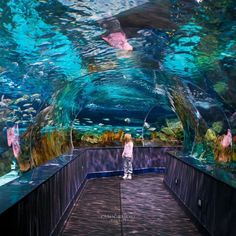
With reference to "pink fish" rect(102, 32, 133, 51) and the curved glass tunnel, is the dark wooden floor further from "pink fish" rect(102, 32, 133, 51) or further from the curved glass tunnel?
"pink fish" rect(102, 32, 133, 51)

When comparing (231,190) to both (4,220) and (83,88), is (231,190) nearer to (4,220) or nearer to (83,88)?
(4,220)

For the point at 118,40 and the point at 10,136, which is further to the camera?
the point at 10,136

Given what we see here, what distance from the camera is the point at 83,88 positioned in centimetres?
1284

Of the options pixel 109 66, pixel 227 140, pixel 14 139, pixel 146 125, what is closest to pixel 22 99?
pixel 14 139

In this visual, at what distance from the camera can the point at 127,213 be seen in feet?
29.3

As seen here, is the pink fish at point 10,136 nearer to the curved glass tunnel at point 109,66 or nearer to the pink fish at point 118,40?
the curved glass tunnel at point 109,66

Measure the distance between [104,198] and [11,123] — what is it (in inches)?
163

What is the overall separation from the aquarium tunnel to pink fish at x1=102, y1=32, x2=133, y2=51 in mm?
23

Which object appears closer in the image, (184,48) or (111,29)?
(111,29)

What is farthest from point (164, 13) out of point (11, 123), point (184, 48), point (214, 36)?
point (11, 123)

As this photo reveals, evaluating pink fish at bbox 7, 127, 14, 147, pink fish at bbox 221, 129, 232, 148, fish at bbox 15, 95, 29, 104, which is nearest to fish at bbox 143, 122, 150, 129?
pink fish at bbox 221, 129, 232, 148

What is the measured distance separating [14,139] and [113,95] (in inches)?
301

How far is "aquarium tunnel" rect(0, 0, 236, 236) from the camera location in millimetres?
5344

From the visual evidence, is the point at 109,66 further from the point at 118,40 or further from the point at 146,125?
the point at 146,125
